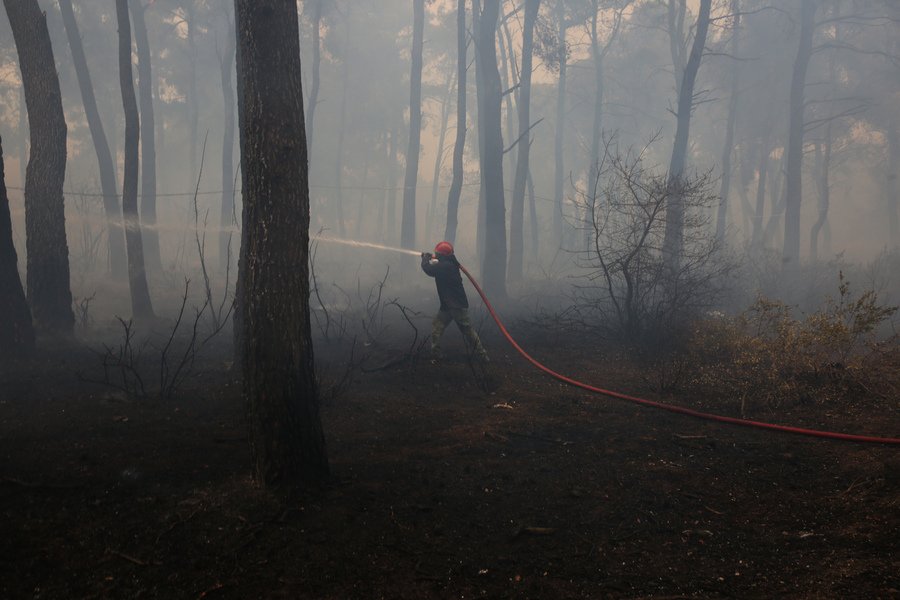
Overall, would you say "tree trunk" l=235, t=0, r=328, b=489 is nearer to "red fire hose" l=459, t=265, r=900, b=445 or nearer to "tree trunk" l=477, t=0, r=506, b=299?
"red fire hose" l=459, t=265, r=900, b=445

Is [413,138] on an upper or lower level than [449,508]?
upper

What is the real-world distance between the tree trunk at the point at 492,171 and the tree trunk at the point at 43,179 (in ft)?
31.1

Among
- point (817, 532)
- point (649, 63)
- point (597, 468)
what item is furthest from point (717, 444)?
point (649, 63)

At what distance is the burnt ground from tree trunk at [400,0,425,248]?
16.0 m

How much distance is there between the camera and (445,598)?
9.90 feet

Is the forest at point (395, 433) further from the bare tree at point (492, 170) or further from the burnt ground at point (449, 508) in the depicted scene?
the bare tree at point (492, 170)

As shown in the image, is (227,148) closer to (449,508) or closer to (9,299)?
(9,299)

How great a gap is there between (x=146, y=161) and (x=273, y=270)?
1829 centimetres

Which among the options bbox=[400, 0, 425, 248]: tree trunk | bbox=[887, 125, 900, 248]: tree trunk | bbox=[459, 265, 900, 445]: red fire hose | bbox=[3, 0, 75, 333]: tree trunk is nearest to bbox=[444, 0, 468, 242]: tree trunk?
bbox=[400, 0, 425, 248]: tree trunk

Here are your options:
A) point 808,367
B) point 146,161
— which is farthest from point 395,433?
point 146,161

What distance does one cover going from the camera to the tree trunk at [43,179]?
8547mm

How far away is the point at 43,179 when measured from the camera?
8.80m

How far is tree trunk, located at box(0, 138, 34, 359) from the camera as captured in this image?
709cm

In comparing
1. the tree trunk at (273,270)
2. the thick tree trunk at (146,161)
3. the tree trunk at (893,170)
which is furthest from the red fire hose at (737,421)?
the tree trunk at (893,170)
